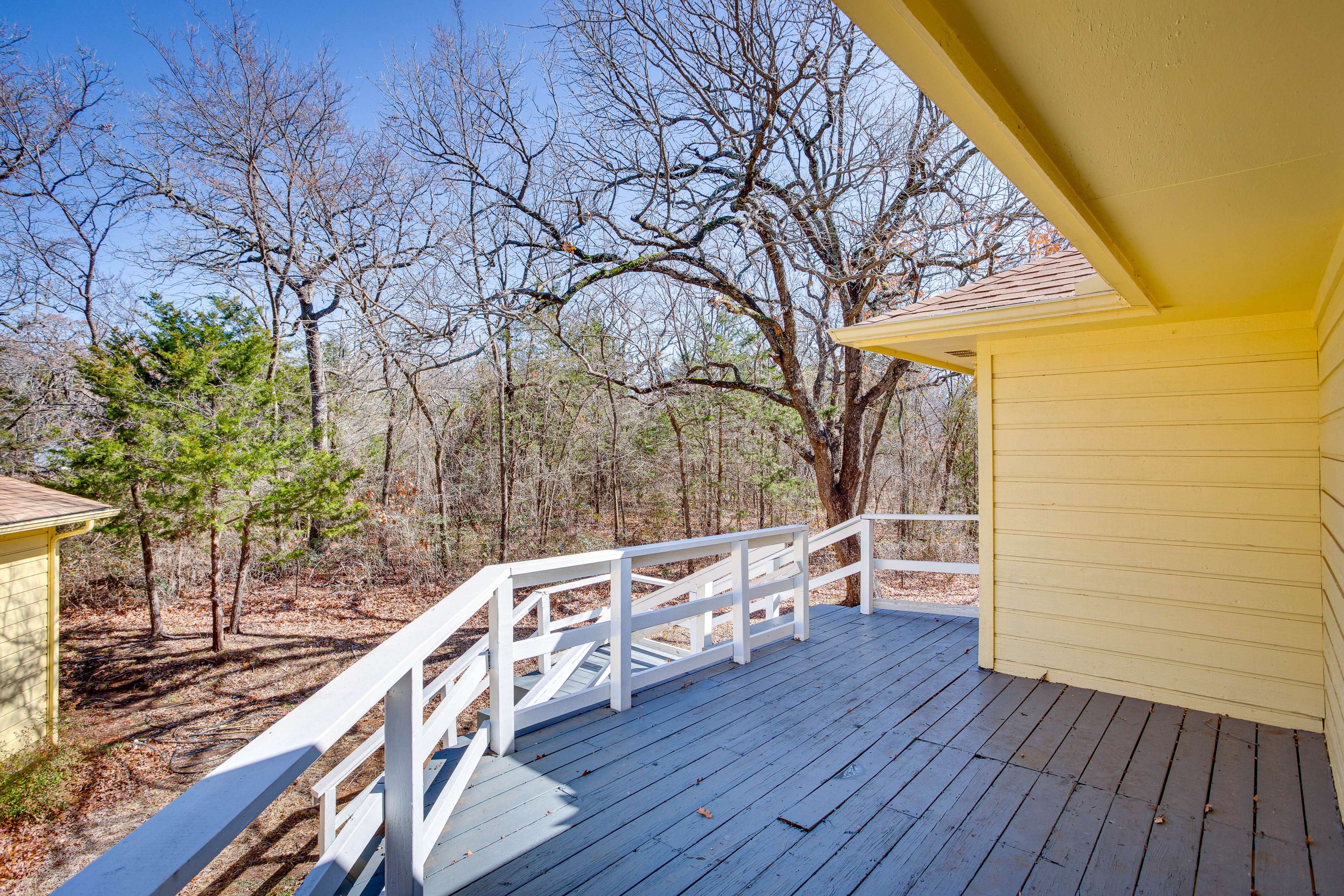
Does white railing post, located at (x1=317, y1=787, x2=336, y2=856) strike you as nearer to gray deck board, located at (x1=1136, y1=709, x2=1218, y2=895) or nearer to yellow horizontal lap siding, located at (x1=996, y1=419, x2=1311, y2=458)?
gray deck board, located at (x1=1136, y1=709, x2=1218, y2=895)

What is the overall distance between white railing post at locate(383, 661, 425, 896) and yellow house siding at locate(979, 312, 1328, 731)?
147 inches

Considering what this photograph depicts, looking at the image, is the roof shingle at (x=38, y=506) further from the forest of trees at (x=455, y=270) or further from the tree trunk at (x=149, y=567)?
the tree trunk at (x=149, y=567)

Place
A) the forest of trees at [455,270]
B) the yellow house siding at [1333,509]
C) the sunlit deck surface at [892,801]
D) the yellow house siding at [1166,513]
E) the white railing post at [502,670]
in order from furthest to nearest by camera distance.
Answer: the forest of trees at [455,270] < the yellow house siding at [1166,513] < the white railing post at [502,670] < the yellow house siding at [1333,509] < the sunlit deck surface at [892,801]

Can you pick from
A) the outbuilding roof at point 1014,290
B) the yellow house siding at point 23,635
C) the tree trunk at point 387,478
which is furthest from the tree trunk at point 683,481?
the yellow house siding at point 23,635

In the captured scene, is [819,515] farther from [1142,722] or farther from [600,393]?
[1142,722]

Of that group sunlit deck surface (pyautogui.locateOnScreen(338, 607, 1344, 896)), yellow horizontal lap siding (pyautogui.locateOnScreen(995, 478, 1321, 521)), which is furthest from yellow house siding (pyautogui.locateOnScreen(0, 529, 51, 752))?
yellow horizontal lap siding (pyautogui.locateOnScreen(995, 478, 1321, 521))

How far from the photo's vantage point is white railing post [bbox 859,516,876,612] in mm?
5508

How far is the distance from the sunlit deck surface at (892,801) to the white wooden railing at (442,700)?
199 millimetres

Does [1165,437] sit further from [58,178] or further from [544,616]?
[58,178]

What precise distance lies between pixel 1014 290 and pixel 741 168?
4815 mm

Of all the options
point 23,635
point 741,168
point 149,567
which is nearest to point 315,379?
point 149,567

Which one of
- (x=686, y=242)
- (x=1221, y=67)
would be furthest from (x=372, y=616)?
(x=1221, y=67)

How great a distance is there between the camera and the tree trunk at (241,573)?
9492mm

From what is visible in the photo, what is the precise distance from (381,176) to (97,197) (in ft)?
16.1
